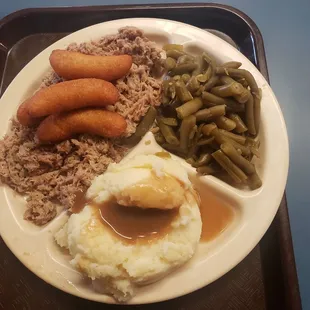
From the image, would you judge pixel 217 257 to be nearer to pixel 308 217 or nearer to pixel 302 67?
pixel 308 217

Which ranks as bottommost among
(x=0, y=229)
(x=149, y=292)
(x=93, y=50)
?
(x=149, y=292)

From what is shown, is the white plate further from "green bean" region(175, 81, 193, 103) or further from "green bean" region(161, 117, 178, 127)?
"green bean" region(175, 81, 193, 103)

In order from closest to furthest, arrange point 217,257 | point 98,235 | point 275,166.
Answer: point 98,235 < point 217,257 < point 275,166

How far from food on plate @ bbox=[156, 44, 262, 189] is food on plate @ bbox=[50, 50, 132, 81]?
1.25 ft

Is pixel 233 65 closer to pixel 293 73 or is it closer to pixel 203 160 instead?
pixel 203 160

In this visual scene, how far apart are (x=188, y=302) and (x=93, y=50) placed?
193cm

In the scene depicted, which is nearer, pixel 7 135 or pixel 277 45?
pixel 7 135

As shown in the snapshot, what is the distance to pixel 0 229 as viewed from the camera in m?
2.52

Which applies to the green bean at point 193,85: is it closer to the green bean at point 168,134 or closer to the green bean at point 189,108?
the green bean at point 189,108

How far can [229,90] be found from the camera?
2490 mm

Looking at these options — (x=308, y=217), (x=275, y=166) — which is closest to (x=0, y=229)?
(x=275, y=166)

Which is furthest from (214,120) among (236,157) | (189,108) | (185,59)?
(185,59)

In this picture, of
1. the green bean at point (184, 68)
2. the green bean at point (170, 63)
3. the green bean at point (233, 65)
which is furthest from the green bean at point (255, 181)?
the green bean at point (170, 63)

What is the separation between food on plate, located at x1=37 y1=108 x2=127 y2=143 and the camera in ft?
8.37
